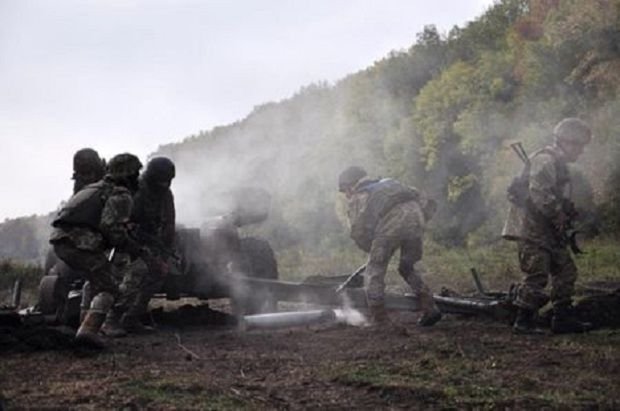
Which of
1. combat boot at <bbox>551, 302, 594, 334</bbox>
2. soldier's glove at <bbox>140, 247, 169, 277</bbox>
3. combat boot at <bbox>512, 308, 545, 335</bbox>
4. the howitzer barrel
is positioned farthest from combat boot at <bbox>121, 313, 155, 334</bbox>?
combat boot at <bbox>551, 302, 594, 334</bbox>

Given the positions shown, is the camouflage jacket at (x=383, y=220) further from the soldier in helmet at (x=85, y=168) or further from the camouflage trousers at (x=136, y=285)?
the soldier in helmet at (x=85, y=168)

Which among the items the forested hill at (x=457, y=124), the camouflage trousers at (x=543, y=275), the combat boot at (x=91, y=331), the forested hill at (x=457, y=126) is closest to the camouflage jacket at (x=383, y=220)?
the camouflage trousers at (x=543, y=275)

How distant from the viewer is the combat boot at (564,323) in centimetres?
758

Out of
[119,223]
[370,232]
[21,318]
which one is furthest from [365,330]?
[21,318]

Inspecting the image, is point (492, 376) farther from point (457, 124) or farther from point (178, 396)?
point (457, 124)

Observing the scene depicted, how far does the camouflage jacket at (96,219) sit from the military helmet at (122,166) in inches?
8.8

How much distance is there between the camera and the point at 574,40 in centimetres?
1848

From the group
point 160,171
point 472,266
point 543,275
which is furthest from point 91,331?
point 472,266

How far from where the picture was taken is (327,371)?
610 centimetres

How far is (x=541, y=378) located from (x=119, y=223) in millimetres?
3780

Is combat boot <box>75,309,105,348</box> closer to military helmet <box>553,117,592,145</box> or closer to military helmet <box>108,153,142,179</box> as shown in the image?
military helmet <box>108,153,142,179</box>

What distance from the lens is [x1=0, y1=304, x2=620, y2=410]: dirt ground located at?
16.7 feet

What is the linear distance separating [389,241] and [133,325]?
2850 mm

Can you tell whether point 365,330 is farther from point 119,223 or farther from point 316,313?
point 119,223
